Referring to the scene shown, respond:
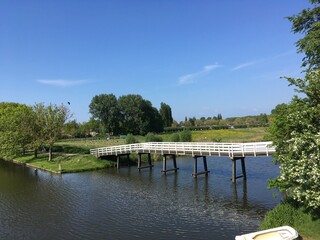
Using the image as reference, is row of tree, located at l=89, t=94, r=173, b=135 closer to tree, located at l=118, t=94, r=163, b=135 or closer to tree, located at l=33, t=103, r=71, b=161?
tree, located at l=118, t=94, r=163, b=135

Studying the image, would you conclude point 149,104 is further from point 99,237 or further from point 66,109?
point 99,237

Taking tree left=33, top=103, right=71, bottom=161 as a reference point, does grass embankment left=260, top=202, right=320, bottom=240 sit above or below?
below

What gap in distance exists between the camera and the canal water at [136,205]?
20.3 metres

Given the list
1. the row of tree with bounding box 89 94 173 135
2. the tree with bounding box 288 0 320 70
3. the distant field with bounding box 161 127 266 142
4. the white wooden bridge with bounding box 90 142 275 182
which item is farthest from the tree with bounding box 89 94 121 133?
the tree with bounding box 288 0 320 70

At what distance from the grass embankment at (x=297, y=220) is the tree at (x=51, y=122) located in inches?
1653

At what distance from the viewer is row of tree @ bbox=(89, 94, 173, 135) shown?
357 ft

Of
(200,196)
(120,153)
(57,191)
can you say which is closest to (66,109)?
(120,153)

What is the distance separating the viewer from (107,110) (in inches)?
4306

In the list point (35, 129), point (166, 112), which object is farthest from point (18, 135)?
point (166, 112)

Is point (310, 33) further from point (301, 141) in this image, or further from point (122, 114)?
point (122, 114)

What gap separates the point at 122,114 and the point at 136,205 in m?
86.8

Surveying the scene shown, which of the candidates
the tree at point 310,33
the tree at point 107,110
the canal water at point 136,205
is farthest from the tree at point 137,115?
the tree at point 310,33

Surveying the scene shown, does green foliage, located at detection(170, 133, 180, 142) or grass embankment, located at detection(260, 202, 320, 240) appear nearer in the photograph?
grass embankment, located at detection(260, 202, 320, 240)

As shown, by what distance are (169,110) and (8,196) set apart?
417 ft
